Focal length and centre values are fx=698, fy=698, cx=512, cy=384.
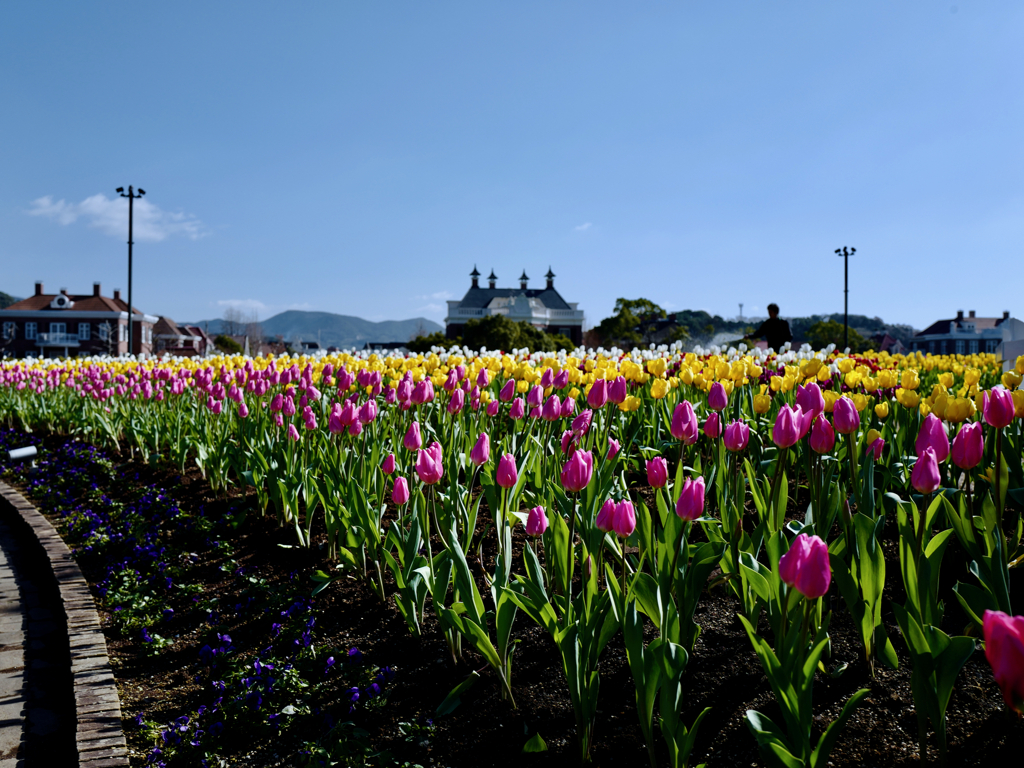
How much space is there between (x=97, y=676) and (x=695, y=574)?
2.45 m

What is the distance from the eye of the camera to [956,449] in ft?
7.45

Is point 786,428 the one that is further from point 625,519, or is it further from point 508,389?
point 508,389

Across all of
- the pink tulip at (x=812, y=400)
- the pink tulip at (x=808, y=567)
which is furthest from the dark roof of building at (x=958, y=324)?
the pink tulip at (x=808, y=567)

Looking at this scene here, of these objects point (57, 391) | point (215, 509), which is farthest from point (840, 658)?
point (57, 391)

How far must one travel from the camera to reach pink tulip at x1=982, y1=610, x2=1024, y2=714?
44.7 inches

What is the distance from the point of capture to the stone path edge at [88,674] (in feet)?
7.85

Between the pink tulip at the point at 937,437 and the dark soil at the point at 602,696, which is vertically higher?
the pink tulip at the point at 937,437

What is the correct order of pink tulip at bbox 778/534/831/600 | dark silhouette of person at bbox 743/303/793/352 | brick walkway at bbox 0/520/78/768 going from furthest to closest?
dark silhouette of person at bbox 743/303/793/352, brick walkway at bbox 0/520/78/768, pink tulip at bbox 778/534/831/600

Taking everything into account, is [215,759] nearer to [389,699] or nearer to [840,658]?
[389,699]

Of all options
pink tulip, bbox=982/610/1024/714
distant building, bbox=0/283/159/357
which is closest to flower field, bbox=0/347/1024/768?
pink tulip, bbox=982/610/1024/714

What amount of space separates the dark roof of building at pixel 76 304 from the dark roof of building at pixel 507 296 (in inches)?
1213

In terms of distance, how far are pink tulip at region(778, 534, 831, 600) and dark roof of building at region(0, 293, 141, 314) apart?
6498 cm

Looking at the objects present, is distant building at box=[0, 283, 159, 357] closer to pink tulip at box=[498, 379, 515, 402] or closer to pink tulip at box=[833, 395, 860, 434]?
pink tulip at box=[498, 379, 515, 402]

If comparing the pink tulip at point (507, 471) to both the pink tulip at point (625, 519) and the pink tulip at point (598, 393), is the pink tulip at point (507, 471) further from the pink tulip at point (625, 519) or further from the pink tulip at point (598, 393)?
the pink tulip at point (598, 393)
